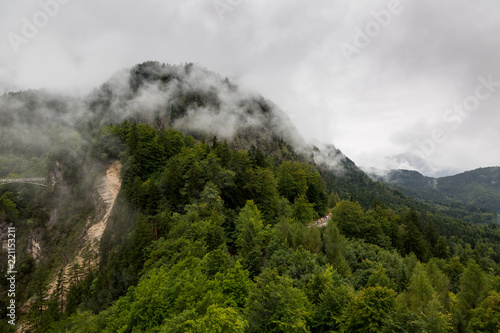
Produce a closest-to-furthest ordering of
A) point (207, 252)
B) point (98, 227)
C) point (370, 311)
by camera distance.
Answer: point (370, 311) → point (207, 252) → point (98, 227)

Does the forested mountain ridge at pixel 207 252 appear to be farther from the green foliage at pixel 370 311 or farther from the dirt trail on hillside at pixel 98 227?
the dirt trail on hillside at pixel 98 227

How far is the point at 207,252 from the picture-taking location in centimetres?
3055

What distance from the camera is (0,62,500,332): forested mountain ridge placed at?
15.9 m

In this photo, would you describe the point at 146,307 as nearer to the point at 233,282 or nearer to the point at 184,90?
the point at 233,282

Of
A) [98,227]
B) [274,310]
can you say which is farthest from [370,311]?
[98,227]

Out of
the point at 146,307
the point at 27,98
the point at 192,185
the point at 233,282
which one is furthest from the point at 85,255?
the point at 27,98

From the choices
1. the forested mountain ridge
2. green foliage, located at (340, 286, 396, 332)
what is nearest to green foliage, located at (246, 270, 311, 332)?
the forested mountain ridge

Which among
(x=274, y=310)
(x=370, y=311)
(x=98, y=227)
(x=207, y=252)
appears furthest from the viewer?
(x=98, y=227)

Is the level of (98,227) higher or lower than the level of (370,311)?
higher

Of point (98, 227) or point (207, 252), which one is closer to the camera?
point (207, 252)

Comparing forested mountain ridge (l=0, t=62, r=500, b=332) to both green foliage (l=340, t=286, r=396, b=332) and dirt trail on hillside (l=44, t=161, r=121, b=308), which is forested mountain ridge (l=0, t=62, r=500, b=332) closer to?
green foliage (l=340, t=286, r=396, b=332)

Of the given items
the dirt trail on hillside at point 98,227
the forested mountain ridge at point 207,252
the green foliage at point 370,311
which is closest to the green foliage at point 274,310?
the forested mountain ridge at point 207,252

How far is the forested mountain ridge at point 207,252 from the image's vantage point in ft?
52.0

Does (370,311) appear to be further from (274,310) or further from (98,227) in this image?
(98,227)
